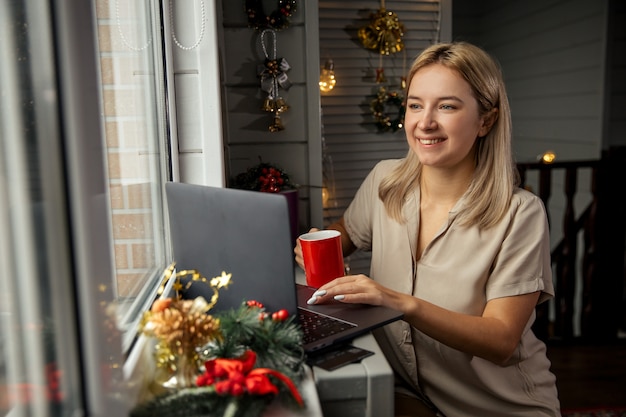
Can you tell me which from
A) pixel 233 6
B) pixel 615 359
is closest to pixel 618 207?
pixel 615 359

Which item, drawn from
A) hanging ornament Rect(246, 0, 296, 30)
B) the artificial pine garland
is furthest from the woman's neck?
hanging ornament Rect(246, 0, 296, 30)

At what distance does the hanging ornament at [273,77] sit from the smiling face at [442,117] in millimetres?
1001

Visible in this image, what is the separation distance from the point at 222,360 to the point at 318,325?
316 mm

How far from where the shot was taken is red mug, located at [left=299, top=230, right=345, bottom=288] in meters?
1.37

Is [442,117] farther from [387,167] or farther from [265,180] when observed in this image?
[265,180]

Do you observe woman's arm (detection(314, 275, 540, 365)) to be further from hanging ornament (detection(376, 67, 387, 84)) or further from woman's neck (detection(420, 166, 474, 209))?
hanging ornament (detection(376, 67, 387, 84))

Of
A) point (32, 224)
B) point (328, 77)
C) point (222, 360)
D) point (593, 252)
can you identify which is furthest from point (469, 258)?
point (593, 252)

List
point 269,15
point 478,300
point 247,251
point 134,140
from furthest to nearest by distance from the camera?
point 269,15, point 478,300, point 134,140, point 247,251

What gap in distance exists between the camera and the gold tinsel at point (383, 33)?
123 inches

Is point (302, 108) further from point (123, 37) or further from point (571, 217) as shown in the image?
point (571, 217)

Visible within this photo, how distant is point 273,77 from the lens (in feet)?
8.31

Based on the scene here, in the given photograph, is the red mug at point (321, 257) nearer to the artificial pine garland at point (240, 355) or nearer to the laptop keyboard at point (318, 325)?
the laptop keyboard at point (318, 325)

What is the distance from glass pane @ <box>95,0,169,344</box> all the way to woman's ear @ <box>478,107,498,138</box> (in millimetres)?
895

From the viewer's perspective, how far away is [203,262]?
1200 millimetres
